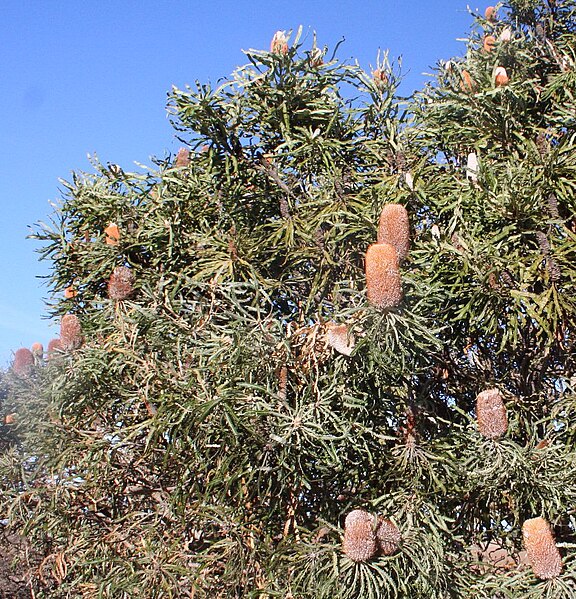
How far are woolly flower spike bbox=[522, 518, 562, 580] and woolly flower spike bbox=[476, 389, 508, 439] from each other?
42 centimetres

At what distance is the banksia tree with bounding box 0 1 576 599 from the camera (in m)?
3.42

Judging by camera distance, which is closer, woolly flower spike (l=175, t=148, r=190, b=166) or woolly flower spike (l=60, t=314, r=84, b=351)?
woolly flower spike (l=60, t=314, r=84, b=351)

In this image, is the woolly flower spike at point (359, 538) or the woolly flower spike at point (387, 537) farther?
the woolly flower spike at point (387, 537)

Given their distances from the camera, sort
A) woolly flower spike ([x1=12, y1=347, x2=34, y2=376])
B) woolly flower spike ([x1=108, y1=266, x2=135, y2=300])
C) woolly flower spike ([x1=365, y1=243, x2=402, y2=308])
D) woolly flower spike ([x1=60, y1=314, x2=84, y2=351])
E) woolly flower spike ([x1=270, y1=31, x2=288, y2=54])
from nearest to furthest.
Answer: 1. woolly flower spike ([x1=365, y1=243, x2=402, y2=308])
2. woolly flower spike ([x1=270, y1=31, x2=288, y2=54])
3. woolly flower spike ([x1=60, y1=314, x2=84, y2=351])
4. woolly flower spike ([x1=108, y1=266, x2=135, y2=300])
5. woolly flower spike ([x1=12, y1=347, x2=34, y2=376])

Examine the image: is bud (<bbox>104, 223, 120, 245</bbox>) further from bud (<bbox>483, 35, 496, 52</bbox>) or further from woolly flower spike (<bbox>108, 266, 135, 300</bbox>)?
bud (<bbox>483, 35, 496, 52</bbox>)

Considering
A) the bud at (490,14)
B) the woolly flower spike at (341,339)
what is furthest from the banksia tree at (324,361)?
the bud at (490,14)

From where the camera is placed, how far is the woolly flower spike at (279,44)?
397cm

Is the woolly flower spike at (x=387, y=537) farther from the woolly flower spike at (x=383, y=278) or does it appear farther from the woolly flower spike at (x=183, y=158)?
the woolly flower spike at (x=183, y=158)

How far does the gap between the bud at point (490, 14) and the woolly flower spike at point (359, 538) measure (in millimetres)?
3768

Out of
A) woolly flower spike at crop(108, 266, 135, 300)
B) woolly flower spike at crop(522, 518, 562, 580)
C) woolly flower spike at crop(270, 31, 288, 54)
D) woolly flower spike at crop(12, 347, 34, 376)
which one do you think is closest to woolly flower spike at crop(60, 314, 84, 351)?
woolly flower spike at crop(108, 266, 135, 300)

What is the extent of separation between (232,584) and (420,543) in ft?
3.24

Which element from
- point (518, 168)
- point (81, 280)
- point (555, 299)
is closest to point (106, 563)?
point (81, 280)

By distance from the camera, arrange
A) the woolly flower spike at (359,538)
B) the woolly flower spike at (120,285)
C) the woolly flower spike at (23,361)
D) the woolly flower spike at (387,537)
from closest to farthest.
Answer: the woolly flower spike at (359,538) → the woolly flower spike at (387,537) → the woolly flower spike at (120,285) → the woolly flower spike at (23,361)

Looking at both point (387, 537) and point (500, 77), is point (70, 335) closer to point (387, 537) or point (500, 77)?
point (387, 537)
